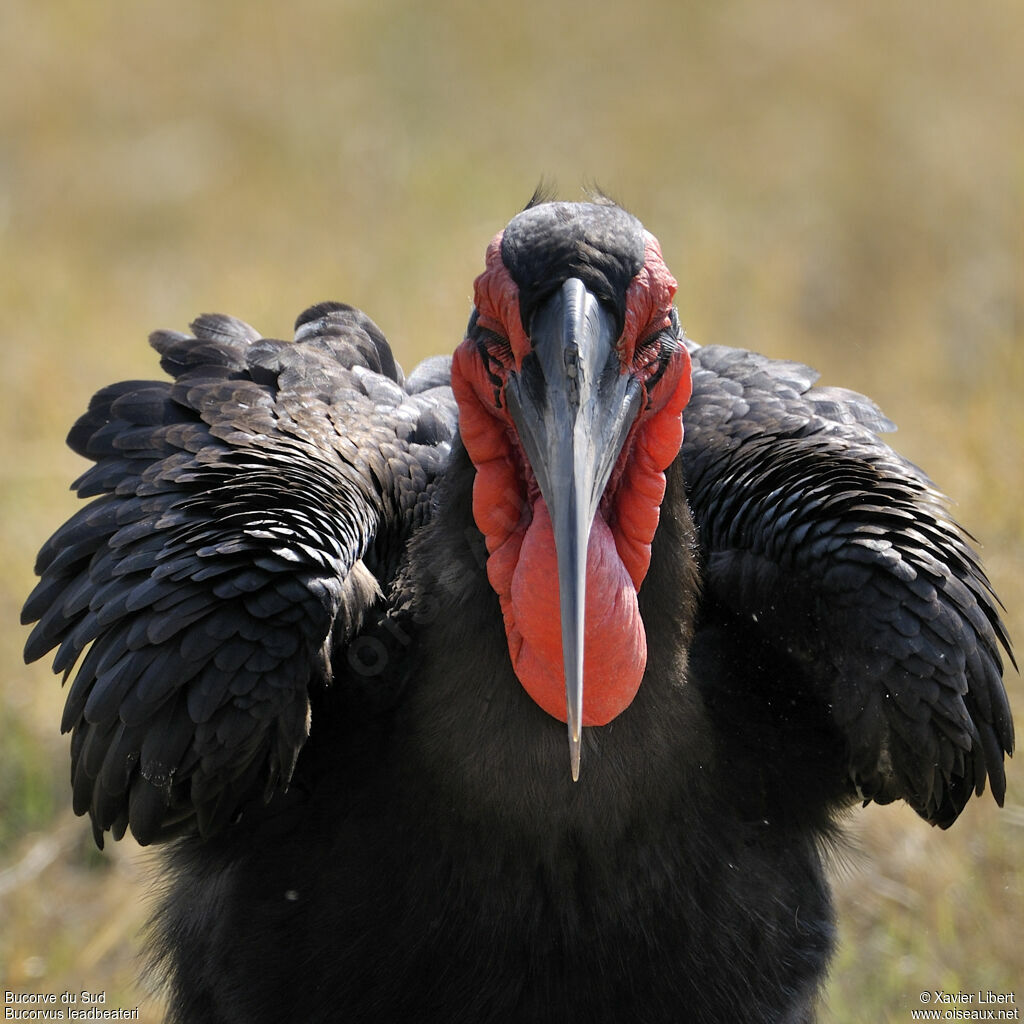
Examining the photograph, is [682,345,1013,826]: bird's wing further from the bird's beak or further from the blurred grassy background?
the blurred grassy background

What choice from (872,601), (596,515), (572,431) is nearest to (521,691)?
(596,515)

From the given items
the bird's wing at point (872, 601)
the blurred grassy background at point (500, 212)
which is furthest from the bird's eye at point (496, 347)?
the blurred grassy background at point (500, 212)

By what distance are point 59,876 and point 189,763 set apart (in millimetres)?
2242

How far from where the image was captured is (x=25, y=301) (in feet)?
28.0

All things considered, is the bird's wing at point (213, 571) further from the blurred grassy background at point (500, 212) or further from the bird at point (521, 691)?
the blurred grassy background at point (500, 212)

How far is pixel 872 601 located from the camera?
10.5 feet

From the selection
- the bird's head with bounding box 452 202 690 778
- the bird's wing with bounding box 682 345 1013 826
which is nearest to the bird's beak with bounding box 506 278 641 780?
the bird's head with bounding box 452 202 690 778

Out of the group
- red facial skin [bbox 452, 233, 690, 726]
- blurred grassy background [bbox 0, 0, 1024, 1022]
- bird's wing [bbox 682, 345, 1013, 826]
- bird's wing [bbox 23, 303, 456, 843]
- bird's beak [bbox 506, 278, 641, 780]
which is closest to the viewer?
bird's beak [bbox 506, 278, 641, 780]

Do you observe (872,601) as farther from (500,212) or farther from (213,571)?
(500,212)

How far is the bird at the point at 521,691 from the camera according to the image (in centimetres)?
290

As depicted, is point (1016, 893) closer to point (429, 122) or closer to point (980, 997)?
point (980, 997)

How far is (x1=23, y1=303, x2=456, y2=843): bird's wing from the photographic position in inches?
120

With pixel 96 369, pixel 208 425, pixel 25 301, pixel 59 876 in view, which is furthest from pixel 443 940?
pixel 25 301

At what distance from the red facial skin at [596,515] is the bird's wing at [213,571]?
1.45ft
